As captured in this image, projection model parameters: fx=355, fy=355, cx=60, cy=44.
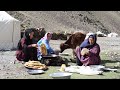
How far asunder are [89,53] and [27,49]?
4.95 feet

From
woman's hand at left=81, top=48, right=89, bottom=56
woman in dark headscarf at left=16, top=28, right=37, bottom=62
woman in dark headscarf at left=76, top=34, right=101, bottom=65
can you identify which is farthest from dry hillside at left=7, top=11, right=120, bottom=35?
woman's hand at left=81, top=48, right=89, bottom=56

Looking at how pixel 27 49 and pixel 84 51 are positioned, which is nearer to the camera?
pixel 84 51

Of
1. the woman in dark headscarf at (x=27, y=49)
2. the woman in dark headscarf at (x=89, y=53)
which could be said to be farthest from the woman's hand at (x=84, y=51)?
the woman in dark headscarf at (x=27, y=49)

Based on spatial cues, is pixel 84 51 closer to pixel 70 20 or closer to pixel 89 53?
pixel 89 53

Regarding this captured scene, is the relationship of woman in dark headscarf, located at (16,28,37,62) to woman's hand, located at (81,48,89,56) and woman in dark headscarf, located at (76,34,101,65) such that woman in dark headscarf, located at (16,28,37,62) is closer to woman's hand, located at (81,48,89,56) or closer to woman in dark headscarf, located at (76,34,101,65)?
woman in dark headscarf, located at (76,34,101,65)

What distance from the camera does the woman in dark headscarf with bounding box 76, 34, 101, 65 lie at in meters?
7.04

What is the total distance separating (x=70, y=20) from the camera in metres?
34.8

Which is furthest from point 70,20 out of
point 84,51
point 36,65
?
point 36,65

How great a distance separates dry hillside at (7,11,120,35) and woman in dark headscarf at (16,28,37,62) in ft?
61.5
